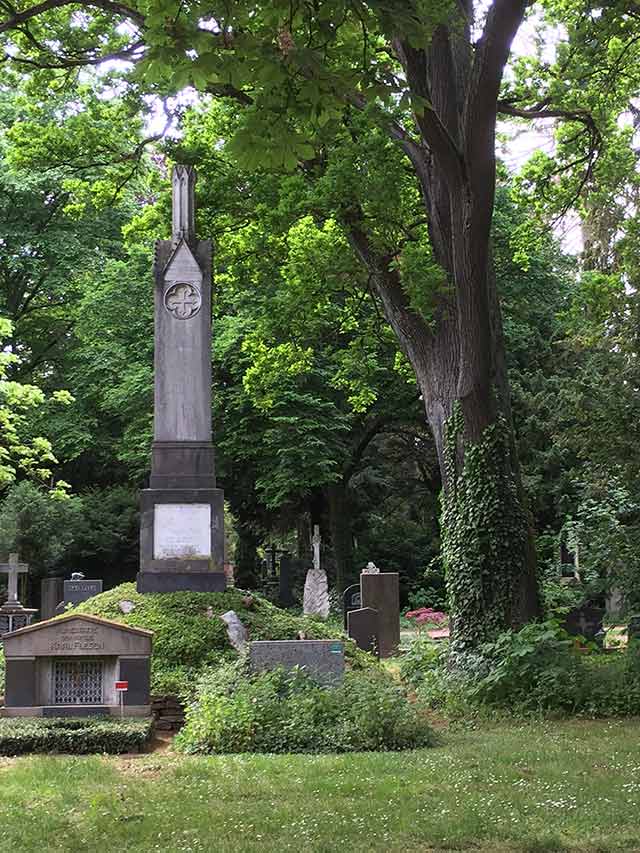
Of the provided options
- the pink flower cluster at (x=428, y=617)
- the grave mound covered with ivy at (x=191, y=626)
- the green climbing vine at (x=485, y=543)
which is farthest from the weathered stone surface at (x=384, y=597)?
the green climbing vine at (x=485, y=543)

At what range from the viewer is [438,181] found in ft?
44.2

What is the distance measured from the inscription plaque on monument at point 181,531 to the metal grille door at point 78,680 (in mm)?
4012

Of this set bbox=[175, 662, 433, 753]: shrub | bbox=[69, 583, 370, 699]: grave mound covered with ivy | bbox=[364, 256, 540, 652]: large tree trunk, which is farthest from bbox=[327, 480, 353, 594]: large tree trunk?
bbox=[175, 662, 433, 753]: shrub

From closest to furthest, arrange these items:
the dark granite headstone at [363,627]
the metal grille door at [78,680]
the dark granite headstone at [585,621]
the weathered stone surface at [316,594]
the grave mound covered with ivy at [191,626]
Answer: the metal grille door at [78,680] → the grave mound covered with ivy at [191,626] → the dark granite headstone at [363,627] → the dark granite headstone at [585,621] → the weathered stone surface at [316,594]

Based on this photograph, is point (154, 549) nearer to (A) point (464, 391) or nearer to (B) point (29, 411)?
(A) point (464, 391)

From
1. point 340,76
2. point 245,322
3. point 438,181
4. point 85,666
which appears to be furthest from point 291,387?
point 340,76

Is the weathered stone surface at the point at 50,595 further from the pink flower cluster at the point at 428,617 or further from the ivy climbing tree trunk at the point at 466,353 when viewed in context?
the ivy climbing tree trunk at the point at 466,353

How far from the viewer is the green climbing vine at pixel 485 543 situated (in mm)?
12539

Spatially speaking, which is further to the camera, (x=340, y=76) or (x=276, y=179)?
(x=276, y=179)

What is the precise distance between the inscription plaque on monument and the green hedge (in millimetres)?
5097

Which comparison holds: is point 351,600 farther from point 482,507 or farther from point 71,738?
point 71,738

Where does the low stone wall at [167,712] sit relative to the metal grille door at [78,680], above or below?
below

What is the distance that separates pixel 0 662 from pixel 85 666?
8.60ft

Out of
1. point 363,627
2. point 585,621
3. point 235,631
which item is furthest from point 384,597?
point 235,631
